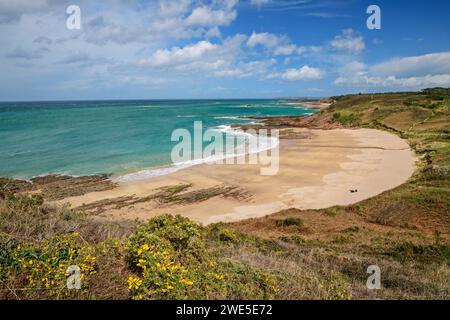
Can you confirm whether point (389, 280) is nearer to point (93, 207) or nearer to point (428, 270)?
point (428, 270)

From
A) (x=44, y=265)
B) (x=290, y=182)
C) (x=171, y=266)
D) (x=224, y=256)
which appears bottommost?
(x=290, y=182)

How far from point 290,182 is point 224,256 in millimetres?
19144

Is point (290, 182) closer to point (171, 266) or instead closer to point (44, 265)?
point (171, 266)

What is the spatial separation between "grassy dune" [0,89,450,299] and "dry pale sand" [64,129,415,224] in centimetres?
365

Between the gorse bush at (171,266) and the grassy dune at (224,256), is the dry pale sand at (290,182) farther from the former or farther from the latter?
the gorse bush at (171,266)

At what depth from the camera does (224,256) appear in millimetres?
8820

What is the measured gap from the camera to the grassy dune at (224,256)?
519cm

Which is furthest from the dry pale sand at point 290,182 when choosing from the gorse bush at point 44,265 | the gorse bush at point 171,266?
the gorse bush at point 44,265

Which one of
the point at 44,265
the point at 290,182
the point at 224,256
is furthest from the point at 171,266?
the point at 290,182

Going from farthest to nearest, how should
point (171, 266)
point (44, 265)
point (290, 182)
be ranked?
point (290, 182), point (171, 266), point (44, 265)

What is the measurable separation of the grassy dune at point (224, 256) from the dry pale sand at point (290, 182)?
3652mm
